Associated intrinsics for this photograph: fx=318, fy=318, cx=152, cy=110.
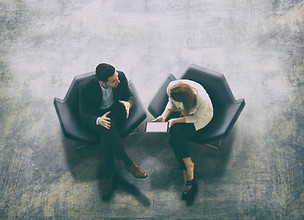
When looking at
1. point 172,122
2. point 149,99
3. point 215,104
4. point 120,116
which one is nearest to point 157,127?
point 172,122

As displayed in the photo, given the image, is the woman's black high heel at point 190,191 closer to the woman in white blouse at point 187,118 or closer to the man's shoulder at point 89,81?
the woman in white blouse at point 187,118

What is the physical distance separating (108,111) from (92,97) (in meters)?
0.28

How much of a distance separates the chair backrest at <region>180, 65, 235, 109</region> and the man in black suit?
86cm

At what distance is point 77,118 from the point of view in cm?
397

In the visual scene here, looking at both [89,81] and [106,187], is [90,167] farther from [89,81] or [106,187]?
[89,81]

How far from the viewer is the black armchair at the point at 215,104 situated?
3.71m

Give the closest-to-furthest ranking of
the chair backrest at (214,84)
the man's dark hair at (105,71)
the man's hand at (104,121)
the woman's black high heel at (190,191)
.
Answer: the man's dark hair at (105,71)
the man's hand at (104,121)
the woman's black high heel at (190,191)
the chair backrest at (214,84)

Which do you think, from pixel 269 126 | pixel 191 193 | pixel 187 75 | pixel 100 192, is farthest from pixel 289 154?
pixel 100 192

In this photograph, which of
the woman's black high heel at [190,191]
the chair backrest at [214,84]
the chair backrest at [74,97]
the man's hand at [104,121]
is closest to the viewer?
the man's hand at [104,121]

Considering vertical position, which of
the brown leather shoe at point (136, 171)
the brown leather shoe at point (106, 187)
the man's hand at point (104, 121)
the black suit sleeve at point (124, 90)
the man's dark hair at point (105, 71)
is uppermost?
the man's dark hair at point (105, 71)

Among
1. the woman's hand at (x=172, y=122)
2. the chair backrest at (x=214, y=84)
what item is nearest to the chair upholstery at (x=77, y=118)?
the woman's hand at (x=172, y=122)

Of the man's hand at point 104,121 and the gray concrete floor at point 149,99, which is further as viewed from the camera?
the gray concrete floor at point 149,99

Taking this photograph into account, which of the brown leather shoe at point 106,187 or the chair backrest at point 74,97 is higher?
the chair backrest at point 74,97

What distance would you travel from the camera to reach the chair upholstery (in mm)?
3798
